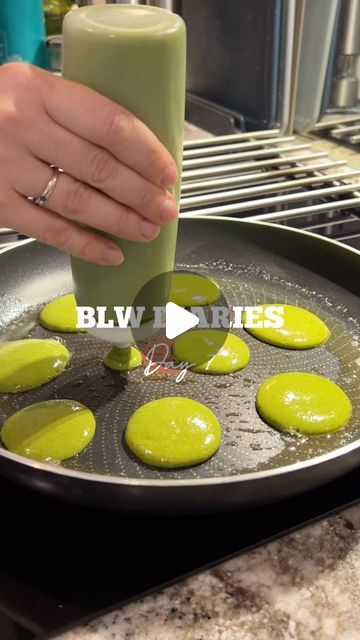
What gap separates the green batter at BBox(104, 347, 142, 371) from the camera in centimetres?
66

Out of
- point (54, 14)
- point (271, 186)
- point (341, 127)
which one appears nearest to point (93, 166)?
point (271, 186)

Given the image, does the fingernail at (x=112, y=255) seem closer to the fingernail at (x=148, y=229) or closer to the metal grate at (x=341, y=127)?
the fingernail at (x=148, y=229)

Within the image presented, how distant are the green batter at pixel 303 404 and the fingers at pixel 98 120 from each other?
0.86 feet

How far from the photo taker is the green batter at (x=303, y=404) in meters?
0.58

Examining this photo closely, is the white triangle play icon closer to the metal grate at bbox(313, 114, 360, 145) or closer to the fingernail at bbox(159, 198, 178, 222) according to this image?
the fingernail at bbox(159, 198, 178, 222)

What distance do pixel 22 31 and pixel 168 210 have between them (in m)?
1.08

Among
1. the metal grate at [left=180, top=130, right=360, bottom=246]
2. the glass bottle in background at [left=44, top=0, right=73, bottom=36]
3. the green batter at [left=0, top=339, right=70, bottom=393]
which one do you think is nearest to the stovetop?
the green batter at [left=0, top=339, right=70, bottom=393]

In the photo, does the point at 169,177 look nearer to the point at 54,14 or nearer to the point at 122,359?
the point at 122,359

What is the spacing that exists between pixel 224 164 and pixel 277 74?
22 cm

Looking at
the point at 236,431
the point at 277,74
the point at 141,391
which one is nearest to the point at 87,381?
the point at 141,391

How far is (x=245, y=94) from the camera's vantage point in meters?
1.32

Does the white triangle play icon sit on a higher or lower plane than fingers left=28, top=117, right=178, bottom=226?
lower

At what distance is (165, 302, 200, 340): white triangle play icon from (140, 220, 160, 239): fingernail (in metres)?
0.22

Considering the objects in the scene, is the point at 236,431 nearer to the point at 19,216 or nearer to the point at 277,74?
the point at 19,216
